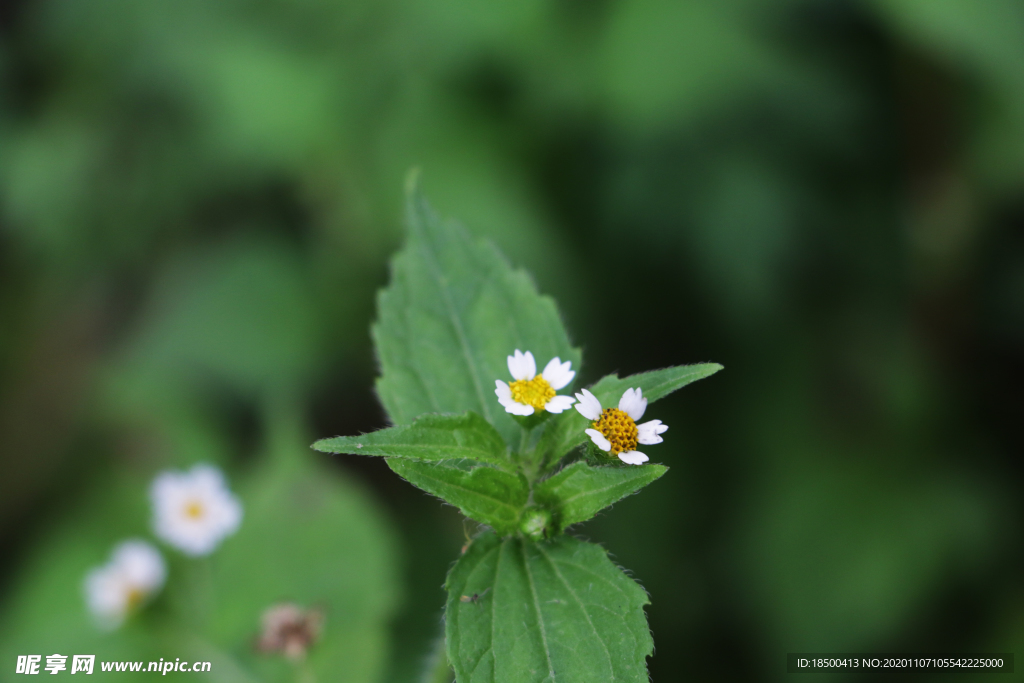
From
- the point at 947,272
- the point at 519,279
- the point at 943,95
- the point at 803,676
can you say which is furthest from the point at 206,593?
the point at 943,95

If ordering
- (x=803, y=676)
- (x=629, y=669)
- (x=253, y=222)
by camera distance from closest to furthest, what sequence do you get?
(x=629, y=669) → (x=803, y=676) → (x=253, y=222)

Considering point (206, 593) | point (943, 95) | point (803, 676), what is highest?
point (943, 95)

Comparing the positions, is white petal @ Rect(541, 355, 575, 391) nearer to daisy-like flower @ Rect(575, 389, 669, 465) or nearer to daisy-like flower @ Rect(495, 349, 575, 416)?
daisy-like flower @ Rect(495, 349, 575, 416)

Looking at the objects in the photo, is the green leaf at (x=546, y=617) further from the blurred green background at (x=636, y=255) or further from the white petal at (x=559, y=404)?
the blurred green background at (x=636, y=255)

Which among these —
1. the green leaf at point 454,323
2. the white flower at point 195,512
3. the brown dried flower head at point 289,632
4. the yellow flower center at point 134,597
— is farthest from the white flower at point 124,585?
the green leaf at point 454,323

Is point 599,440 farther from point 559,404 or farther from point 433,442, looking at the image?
point 433,442

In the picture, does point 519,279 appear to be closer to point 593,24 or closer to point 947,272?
point 593,24

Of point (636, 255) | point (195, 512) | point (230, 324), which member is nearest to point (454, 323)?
point (195, 512)

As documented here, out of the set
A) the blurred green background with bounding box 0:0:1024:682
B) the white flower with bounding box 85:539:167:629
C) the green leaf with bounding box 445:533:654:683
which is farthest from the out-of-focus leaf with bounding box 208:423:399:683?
the green leaf with bounding box 445:533:654:683
